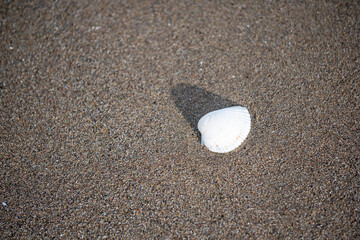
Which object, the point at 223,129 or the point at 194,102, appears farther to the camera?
the point at 194,102

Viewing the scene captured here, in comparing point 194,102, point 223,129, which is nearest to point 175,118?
point 194,102

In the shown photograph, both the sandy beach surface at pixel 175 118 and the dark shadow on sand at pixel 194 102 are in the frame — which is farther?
the dark shadow on sand at pixel 194 102

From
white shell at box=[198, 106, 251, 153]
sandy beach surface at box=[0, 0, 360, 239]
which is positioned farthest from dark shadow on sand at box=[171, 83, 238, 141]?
white shell at box=[198, 106, 251, 153]

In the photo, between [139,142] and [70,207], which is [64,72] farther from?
[70,207]

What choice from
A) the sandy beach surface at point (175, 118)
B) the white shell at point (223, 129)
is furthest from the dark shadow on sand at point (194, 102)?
the white shell at point (223, 129)

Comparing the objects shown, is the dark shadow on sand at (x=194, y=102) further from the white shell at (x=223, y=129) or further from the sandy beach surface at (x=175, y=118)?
the white shell at (x=223, y=129)

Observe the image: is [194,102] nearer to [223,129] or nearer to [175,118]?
[175,118]
